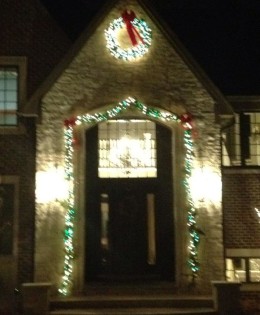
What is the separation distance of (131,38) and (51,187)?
3823mm

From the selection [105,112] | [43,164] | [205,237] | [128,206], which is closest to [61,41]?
[105,112]

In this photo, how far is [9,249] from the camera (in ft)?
49.4

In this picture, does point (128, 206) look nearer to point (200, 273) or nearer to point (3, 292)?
point (200, 273)

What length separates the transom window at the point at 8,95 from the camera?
15484mm

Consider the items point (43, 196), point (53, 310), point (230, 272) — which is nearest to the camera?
point (53, 310)

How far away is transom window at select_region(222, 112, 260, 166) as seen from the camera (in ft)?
51.0

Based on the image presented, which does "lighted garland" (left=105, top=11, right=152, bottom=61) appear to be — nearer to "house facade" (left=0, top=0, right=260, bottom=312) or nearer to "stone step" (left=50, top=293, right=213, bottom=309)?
"house facade" (left=0, top=0, right=260, bottom=312)

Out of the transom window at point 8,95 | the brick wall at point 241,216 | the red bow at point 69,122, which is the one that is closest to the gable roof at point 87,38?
the red bow at point 69,122

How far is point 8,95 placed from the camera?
15633 mm

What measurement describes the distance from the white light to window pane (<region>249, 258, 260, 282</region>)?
4754mm

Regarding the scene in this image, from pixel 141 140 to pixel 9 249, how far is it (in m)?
4.04

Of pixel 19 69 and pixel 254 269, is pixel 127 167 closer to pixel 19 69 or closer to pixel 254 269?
pixel 19 69

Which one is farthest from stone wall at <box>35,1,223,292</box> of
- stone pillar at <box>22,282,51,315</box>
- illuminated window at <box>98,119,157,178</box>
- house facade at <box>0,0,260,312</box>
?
stone pillar at <box>22,282,51,315</box>

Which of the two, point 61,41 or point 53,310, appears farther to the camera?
point 61,41
